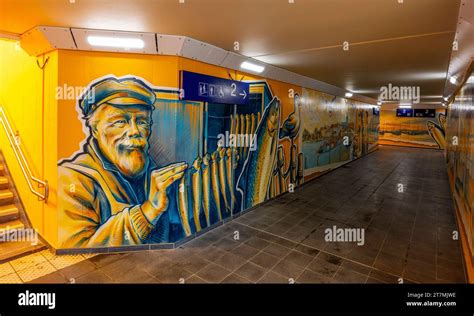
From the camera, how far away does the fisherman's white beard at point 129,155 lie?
13.7 ft

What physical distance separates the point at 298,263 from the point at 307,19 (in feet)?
11.2

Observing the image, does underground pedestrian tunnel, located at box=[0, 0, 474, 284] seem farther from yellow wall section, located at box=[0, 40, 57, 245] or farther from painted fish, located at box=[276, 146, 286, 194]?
painted fish, located at box=[276, 146, 286, 194]

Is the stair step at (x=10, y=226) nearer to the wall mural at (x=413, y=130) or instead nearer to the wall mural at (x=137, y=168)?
the wall mural at (x=137, y=168)

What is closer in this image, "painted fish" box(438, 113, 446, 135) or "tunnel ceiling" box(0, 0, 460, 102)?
"tunnel ceiling" box(0, 0, 460, 102)

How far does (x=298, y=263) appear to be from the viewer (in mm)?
4090

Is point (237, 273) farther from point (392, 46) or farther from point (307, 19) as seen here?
point (392, 46)

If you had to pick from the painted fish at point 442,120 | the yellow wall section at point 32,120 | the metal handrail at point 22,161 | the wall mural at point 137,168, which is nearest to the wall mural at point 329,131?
the wall mural at point 137,168

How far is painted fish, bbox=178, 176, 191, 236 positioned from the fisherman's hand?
20 cm

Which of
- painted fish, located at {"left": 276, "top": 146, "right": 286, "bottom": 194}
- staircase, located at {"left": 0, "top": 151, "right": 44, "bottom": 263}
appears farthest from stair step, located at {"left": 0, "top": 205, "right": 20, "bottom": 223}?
painted fish, located at {"left": 276, "top": 146, "right": 286, "bottom": 194}

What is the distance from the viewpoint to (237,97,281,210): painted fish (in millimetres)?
6195

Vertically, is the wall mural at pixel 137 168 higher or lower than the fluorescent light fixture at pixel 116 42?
lower

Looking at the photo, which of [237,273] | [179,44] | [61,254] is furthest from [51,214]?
[179,44]

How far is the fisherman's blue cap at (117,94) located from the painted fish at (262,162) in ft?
8.90
